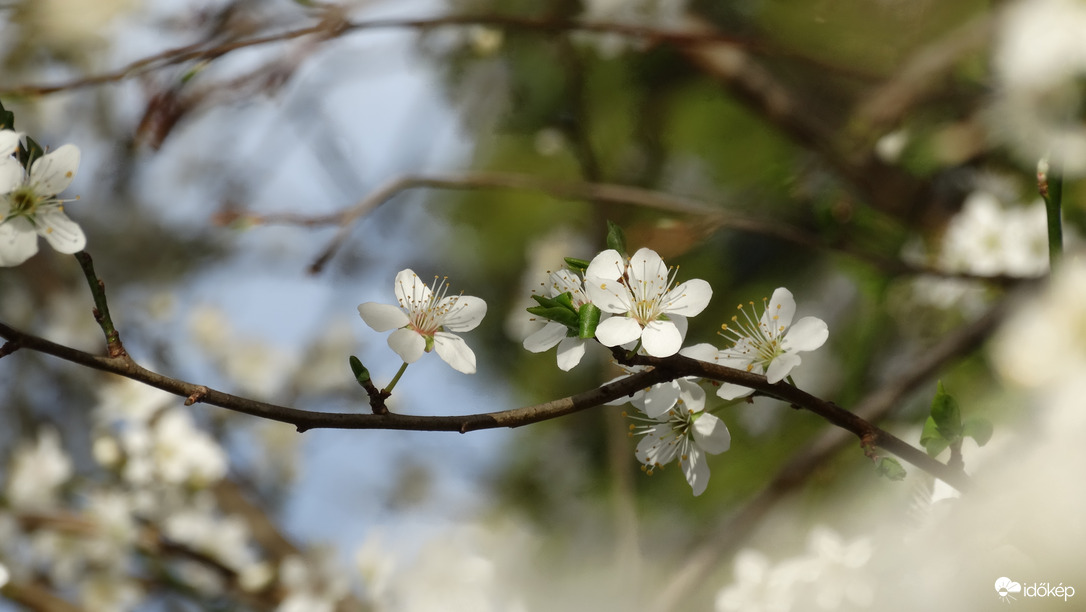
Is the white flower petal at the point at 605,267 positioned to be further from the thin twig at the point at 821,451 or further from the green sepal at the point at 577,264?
the thin twig at the point at 821,451

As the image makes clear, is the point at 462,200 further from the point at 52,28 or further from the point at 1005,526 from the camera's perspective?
the point at 1005,526

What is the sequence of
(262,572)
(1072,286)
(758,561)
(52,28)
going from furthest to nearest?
(52,28), (262,572), (758,561), (1072,286)

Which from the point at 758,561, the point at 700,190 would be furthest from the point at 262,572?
the point at 700,190

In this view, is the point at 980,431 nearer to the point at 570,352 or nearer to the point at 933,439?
the point at 933,439

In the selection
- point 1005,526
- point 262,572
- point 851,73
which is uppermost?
point 851,73

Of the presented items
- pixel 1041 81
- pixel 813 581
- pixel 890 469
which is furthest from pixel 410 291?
pixel 1041 81

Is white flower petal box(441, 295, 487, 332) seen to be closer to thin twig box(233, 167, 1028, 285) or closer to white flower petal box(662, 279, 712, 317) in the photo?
white flower petal box(662, 279, 712, 317)
